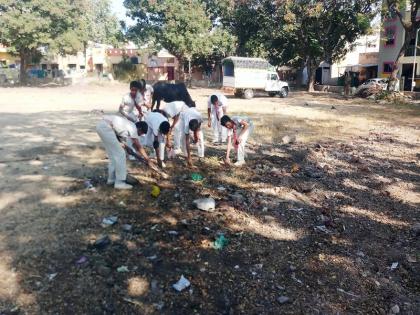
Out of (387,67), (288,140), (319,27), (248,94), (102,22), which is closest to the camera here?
(288,140)

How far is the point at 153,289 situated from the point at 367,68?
106 ft

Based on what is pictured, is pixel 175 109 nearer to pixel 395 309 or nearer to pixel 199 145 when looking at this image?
pixel 199 145

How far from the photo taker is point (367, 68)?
3197 cm

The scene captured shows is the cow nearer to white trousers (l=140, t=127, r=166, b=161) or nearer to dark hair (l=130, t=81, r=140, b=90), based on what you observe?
dark hair (l=130, t=81, r=140, b=90)

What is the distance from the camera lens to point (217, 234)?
4797mm

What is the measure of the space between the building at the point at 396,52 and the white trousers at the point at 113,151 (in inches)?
925

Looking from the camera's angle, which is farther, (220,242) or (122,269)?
(220,242)

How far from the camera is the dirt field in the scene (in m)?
3.66

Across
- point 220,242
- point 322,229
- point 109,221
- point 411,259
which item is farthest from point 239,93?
point 411,259

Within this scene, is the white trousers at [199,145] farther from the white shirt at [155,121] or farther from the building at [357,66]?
the building at [357,66]

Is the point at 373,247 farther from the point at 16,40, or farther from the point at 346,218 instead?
the point at 16,40

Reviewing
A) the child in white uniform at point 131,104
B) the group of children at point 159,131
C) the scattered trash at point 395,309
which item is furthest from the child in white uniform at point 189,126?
the scattered trash at point 395,309

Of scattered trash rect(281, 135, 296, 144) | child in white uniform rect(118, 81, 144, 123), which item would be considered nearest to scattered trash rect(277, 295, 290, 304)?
child in white uniform rect(118, 81, 144, 123)

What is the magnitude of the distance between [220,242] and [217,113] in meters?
5.13
